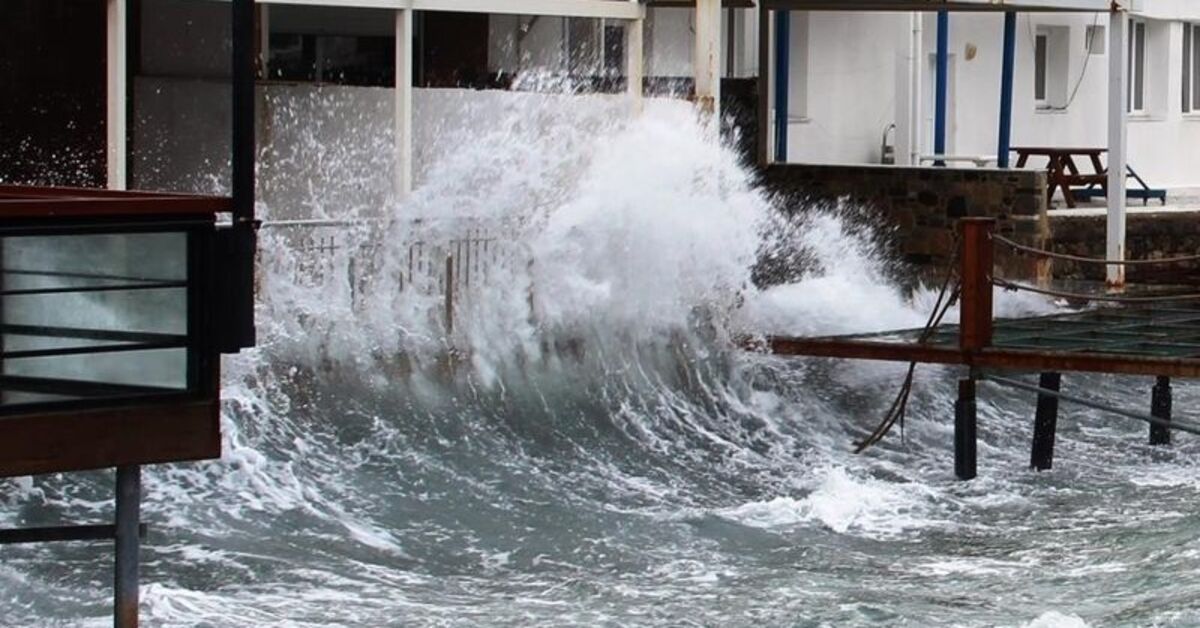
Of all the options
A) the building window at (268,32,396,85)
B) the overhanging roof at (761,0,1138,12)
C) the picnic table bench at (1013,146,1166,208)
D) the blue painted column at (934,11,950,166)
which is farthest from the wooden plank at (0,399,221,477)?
the picnic table bench at (1013,146,1166,208)

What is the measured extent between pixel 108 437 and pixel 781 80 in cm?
1693

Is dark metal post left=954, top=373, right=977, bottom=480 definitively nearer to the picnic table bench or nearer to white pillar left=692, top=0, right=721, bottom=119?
white pillar left=692, top=0, right=721, bottom=119

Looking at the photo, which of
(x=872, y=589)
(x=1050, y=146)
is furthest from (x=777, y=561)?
(x=1050, y=146)

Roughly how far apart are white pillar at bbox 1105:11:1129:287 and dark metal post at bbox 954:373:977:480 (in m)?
6.08

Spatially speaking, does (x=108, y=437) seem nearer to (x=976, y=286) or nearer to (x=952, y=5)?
(x=976, y=286)

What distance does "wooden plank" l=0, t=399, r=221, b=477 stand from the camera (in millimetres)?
8414

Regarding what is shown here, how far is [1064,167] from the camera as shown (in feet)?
90.8

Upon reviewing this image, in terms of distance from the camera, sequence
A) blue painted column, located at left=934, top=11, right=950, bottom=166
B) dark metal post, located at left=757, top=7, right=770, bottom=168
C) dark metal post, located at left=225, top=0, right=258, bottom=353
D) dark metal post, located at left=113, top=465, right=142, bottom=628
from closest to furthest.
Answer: dark metal post, located at left=225, top=0, right=258, bottom=353, dark metal post, located at left=113, top=465, right=142, bottom=628, dark metal post, located at left=757, top=7, right=770, bottom=168, blue painted column, located at left=934, top=11, right=950, bottom=166

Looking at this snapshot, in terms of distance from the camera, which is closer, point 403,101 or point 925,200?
point 403,101

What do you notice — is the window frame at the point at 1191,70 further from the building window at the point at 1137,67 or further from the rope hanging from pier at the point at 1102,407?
the rope hanging from pier at the point at 1102,407

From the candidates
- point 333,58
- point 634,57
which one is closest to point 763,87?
point 333,58

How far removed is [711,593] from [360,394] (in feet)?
14.8

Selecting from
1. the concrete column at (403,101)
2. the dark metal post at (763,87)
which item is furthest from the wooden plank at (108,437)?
the dark metal post at (763,87)

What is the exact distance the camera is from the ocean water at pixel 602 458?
12.4 metres
